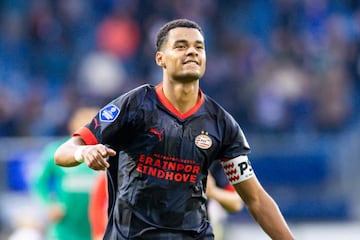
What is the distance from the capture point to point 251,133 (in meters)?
13.7

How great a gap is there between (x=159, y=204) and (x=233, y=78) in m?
9.59

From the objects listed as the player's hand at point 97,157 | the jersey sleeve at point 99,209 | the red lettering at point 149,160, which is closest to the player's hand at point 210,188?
the jersey sleeve at point 99,209

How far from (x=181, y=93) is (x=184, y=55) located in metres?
0.25

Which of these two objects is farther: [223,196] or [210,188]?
[223,196]

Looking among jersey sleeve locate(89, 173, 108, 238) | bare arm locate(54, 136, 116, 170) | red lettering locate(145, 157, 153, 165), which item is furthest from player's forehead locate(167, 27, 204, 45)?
jersey sleeve locate(89, 173, 108, 238)

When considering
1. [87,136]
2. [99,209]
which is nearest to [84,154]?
[87,136]

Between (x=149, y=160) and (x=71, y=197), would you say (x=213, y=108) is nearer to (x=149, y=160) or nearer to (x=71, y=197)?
(x=149, y=160)

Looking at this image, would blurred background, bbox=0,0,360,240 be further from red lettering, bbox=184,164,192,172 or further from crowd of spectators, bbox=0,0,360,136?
red lettering, bbox=184,164,192,172

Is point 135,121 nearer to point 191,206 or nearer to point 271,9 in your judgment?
point 191,206

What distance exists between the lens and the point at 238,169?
18.3ft

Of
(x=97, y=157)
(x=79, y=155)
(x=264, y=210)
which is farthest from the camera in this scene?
(x=264, y=210)

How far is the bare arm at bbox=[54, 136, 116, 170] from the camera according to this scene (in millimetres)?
4785

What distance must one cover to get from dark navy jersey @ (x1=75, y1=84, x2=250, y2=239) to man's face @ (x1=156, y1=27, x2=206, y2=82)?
194mm

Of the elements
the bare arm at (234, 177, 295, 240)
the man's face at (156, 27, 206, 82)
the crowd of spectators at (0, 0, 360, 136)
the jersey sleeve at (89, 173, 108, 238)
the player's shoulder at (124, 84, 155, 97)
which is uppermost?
the crowd of spectators at (0, 0, 360, 136)
